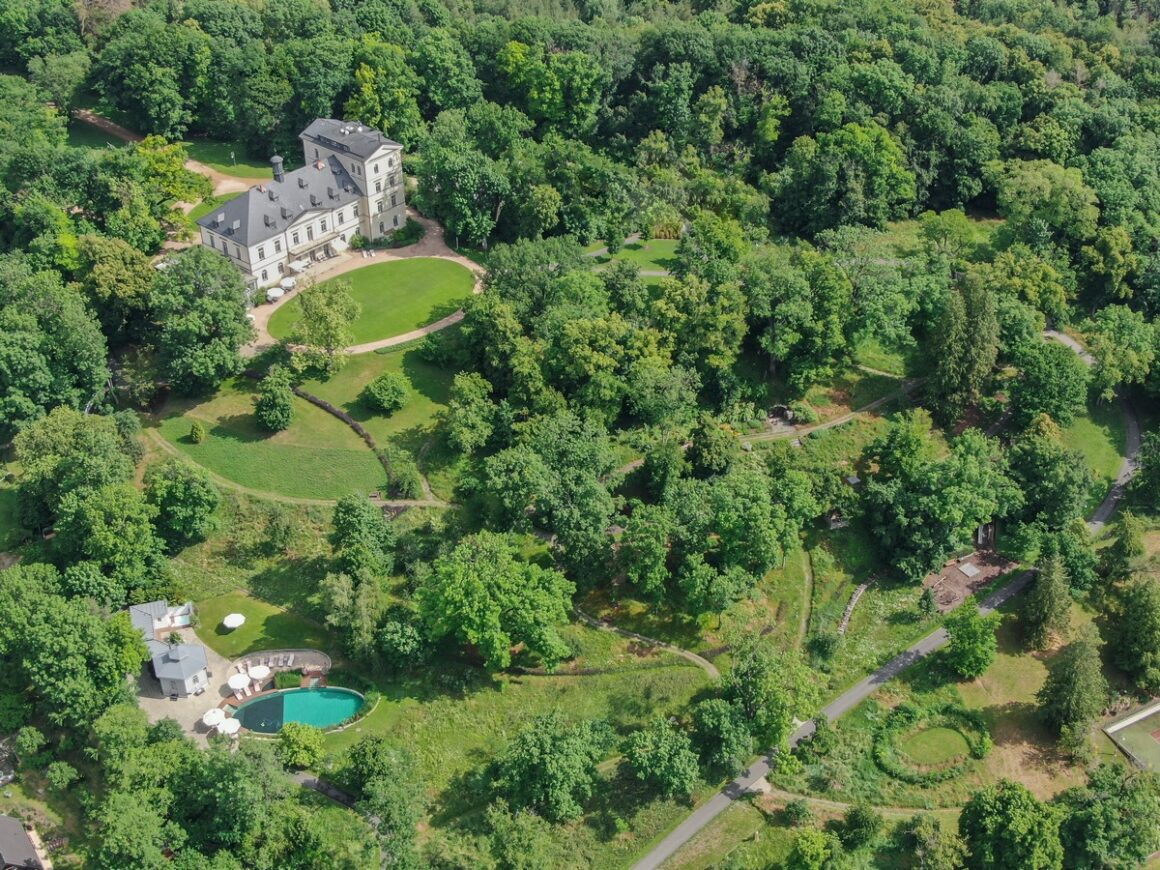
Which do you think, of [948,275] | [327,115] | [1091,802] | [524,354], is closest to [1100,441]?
[948,275]

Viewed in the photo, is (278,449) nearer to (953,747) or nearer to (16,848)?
(16,848)

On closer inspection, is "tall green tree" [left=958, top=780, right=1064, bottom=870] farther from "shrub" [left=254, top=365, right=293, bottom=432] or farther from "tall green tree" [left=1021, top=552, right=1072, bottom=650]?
"shrub" [left=254, top=365, right=293, bottom=432]

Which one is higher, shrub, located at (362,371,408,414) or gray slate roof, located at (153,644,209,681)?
shrub, located at (362,371,408,414)

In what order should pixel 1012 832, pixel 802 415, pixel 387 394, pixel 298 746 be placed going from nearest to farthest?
pixel 1012 832 < pixel 298 746 < pixel 387 394 < pixel 802 415

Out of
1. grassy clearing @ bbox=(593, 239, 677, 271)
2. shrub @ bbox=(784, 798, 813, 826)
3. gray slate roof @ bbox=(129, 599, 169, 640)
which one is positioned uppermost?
grassy clearing @ bbox=(593, 239, 677, 271)

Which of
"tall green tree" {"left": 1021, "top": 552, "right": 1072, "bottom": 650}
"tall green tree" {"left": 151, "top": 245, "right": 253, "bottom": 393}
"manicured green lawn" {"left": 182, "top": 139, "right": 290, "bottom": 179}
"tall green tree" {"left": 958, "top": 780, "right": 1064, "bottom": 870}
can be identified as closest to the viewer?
"tall green tree" {"left": 958, "top": 780, "right": 1064, "bottom": 870}

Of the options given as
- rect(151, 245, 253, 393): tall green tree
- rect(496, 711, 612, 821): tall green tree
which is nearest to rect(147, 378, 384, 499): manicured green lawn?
rect(151, 245, 253, 393): tall green tree

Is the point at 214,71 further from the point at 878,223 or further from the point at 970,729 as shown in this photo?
the point at 970,729

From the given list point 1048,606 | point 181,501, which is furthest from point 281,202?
point 1048,606
